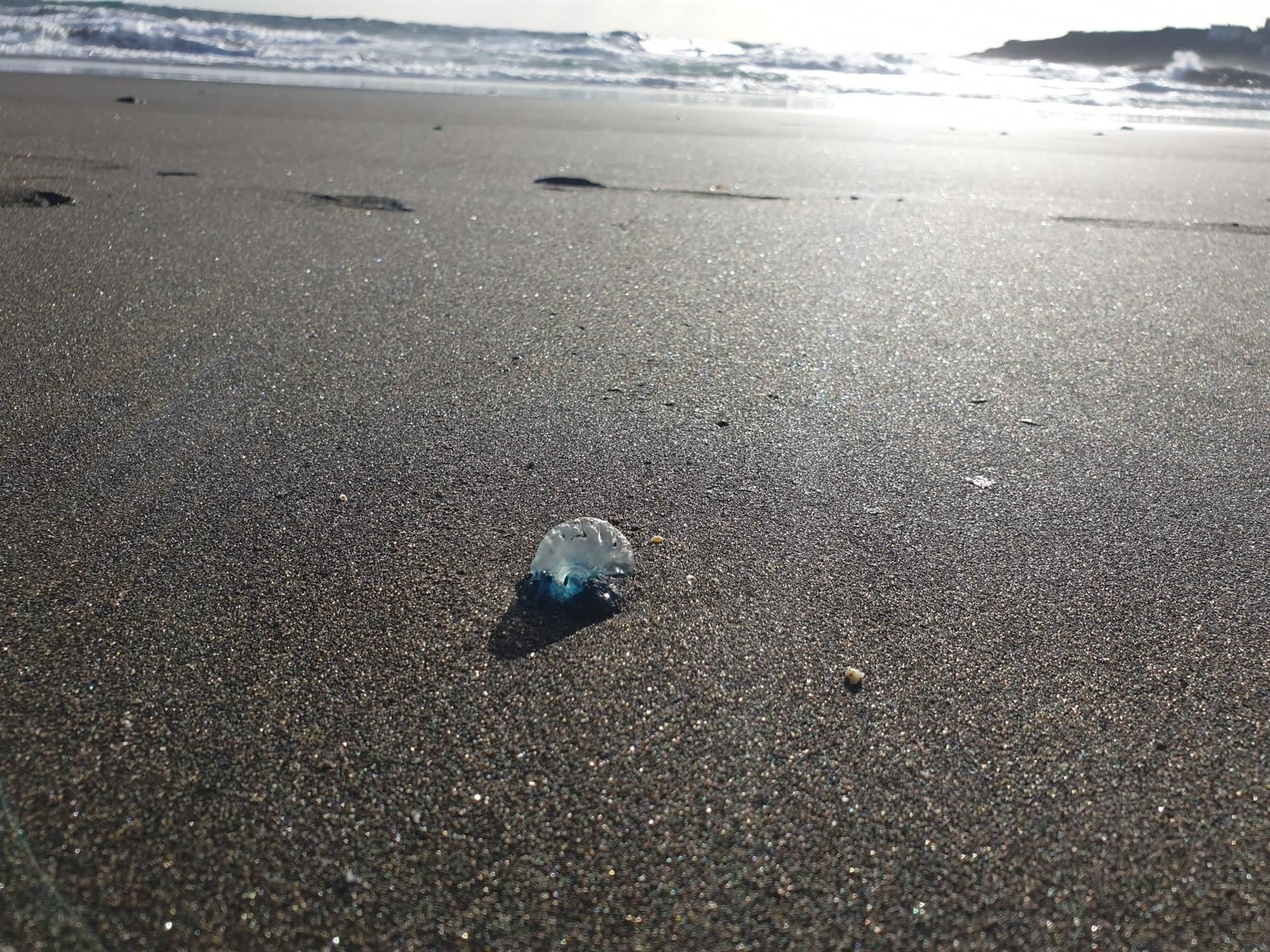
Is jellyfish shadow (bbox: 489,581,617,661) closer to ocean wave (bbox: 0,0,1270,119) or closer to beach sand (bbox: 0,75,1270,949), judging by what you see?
beach sand (bbox: 0,75,1270,949)

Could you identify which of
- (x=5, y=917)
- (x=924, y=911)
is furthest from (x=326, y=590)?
(x=924, y=911)

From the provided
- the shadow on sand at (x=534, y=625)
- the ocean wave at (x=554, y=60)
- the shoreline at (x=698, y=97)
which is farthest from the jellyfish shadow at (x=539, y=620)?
the ocean wave at (x=554, y=60)

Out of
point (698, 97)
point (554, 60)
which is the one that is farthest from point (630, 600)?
point (554, 60)

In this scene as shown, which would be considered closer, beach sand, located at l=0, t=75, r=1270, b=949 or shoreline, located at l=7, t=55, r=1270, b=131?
beach sand, located at l=0, t=75, r=1270, b=949

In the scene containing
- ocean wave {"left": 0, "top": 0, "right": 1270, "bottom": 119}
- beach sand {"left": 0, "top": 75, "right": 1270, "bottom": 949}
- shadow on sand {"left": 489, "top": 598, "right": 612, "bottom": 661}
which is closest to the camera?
beach sand {"left": 0, "top": 75, "right": 1270, "bottom": 949}

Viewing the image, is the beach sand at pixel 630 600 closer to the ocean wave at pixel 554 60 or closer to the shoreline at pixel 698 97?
the shoreline at pixel 698 97

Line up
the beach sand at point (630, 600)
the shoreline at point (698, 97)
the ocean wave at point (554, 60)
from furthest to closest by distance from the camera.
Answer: the ocean wave at point (554, 60) < the shoreline at point (698, 97) < the beach sand at point (630, 600)

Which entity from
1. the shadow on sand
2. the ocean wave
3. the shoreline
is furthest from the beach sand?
the ocean wave
